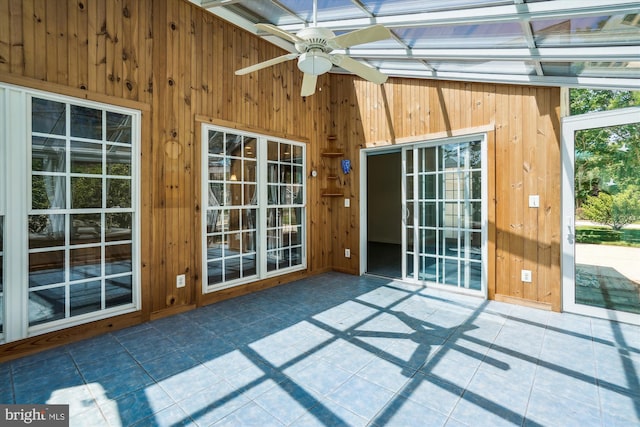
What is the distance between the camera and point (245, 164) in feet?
13.8

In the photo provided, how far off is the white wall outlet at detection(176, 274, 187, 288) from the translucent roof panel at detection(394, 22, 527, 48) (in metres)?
3.53

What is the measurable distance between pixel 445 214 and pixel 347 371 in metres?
2.76

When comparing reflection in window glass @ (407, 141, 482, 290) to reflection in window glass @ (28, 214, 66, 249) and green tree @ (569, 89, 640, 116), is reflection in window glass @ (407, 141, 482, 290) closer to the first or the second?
green tree @ (569, 89, 640, 116)

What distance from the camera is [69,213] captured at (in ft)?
9.07

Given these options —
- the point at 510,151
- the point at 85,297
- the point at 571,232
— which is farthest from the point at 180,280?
the point at 571,232

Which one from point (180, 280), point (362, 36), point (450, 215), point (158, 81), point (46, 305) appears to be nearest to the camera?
point (362, 36)

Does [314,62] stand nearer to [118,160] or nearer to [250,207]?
[118,160]

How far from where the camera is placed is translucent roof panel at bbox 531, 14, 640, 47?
215cm

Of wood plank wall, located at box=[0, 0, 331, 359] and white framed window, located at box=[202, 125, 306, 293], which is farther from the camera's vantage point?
white framed window, located at box=[202, 125, 306, 293]

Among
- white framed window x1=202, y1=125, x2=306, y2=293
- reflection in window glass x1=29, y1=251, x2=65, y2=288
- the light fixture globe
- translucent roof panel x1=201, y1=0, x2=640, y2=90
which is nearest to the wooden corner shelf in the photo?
white framed window x1=202, y1=125, x2=306, y2=293

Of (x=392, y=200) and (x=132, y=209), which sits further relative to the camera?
(x=392, y=200)

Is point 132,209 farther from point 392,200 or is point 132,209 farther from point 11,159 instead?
point 392,200

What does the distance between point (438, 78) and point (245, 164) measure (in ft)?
9.38

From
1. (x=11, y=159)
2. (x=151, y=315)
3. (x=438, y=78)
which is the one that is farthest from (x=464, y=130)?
(x=11, y=159)
